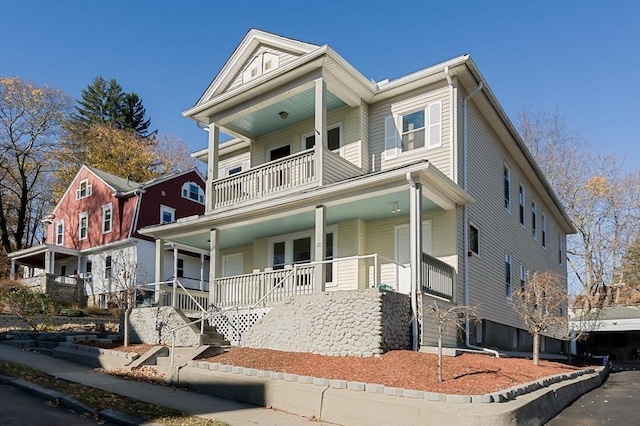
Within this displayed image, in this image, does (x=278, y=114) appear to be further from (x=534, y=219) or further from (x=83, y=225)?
(x=83, y=225)

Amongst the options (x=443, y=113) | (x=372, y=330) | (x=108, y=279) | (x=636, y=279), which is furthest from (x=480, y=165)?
(x=636, y=279)

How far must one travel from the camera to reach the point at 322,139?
1536 centimetres

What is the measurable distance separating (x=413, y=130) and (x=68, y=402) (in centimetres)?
1129

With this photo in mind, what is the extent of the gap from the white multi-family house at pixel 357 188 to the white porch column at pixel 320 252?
35 mm

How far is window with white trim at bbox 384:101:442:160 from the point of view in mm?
15922

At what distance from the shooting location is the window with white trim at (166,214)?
113 ft

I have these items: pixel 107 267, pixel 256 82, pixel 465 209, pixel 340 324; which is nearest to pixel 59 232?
pixel 107 267

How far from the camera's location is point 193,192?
37031 millimetres

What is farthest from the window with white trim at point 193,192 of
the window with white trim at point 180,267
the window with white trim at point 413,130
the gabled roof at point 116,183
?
the window with white trim at point 413,130

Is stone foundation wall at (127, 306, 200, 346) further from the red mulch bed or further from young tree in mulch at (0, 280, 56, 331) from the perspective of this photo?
young tree in mulch at (0, 280, 56, 331)

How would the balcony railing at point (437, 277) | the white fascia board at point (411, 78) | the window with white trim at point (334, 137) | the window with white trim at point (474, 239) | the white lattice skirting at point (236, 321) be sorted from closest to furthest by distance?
the balcony railing at point (437, 277) < the white lattice skirting at point (236, 321) < the white fascia board at point (411, 78) < the window with white trim at point (474, 239) < the window with white trim at point (334, 137)

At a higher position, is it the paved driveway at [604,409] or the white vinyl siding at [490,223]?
the white vinyl siding at [490,223]

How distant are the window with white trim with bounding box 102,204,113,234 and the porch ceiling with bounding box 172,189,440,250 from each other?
16.6 meters

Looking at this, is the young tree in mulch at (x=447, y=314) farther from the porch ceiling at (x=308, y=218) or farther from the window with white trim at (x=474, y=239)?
the porch ceiling at (x=308, y=218)
